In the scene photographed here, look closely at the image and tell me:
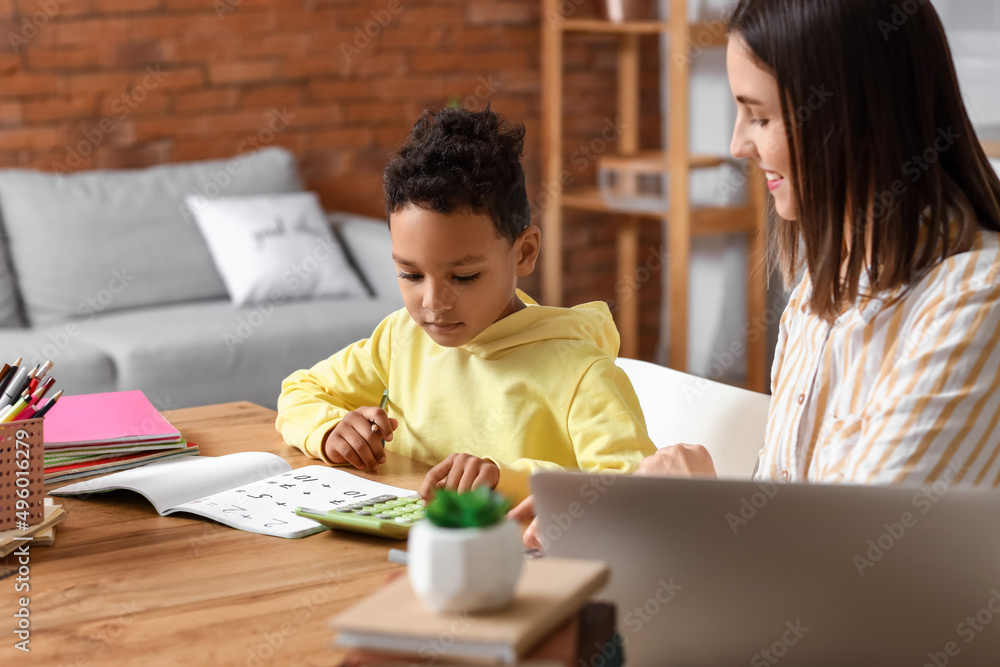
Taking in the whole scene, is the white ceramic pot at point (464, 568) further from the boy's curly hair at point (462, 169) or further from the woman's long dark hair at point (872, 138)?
the boy's curly hair at point (462, 169)

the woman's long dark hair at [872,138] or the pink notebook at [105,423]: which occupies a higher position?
the woman's long dark hair at [872,138]

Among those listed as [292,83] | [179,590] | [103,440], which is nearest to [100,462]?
[103,440]

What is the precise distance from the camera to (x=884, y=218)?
0.92 metres

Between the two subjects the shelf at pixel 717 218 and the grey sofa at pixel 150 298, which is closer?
the grey sofa at pixel 150 298

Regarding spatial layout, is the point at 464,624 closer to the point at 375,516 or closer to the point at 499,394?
the point at 375,516

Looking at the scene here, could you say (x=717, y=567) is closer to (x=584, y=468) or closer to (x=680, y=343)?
(x=584, y=468)

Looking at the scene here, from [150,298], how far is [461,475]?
2379 millimetres

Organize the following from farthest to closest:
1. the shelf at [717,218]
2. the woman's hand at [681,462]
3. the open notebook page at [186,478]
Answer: the shelf at [717,218] → the open notebook page at [186,478] → the woman's hand at [681,462]

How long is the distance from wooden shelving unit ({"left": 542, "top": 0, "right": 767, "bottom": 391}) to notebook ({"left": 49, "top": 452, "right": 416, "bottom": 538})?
7.70 ft

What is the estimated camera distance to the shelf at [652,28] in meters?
3.46

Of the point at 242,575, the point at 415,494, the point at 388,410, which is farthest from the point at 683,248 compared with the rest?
the point at 242,575

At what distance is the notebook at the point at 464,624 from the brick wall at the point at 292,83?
3.24m

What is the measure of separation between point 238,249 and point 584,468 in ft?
7.36

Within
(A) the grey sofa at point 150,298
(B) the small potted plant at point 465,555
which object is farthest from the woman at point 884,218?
(A) the grey sofa at point 150,298
